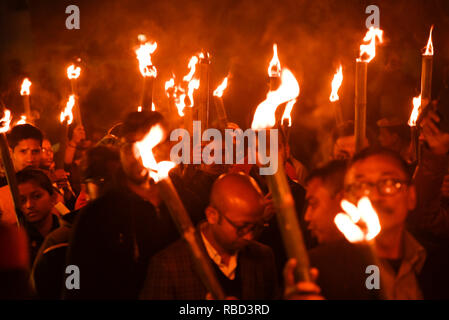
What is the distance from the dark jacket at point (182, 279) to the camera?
2988 millimetres

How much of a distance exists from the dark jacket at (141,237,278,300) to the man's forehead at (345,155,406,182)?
71cm

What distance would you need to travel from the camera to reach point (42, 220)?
14.2 feet

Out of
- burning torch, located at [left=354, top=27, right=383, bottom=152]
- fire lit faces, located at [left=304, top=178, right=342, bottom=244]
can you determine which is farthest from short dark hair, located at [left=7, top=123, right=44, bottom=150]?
burning torch, located at [left=354, top=27, right=383, bottom=152]

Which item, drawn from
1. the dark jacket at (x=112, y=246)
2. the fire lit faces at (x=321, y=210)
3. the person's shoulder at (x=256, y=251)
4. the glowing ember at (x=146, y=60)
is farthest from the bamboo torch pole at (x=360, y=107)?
the glowing ember at (x=146, y=60)

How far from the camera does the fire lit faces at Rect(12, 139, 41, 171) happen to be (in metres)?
5.41

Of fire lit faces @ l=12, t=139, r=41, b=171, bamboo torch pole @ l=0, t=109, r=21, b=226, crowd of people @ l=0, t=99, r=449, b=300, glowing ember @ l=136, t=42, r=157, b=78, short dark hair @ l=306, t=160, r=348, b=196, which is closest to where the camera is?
crowd of people @ l=0, t=99, r=449, b=300

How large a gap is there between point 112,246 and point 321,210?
1.16 m

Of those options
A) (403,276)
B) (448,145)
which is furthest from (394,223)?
(448,145)

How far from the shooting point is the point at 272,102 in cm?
222

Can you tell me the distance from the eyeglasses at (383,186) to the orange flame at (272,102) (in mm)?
697

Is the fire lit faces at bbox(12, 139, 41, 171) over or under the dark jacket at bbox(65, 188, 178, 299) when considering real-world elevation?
over

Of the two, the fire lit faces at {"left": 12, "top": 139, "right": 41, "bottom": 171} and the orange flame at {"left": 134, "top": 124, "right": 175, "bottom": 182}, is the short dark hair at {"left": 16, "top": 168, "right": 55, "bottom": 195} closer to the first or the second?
the fire lit faces at {"left": 12, "top": 139, "right": 41, "bottom": 171}

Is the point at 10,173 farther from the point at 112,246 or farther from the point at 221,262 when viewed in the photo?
the point at 221,262
